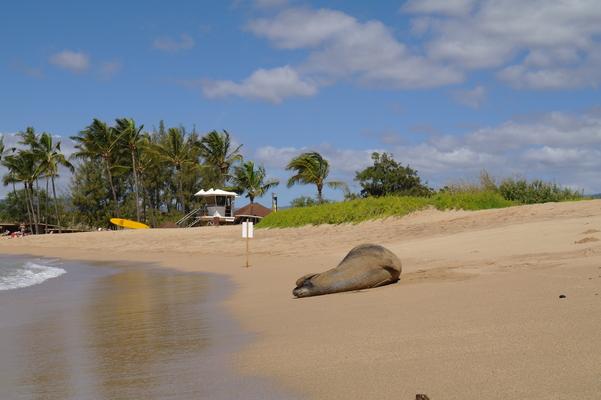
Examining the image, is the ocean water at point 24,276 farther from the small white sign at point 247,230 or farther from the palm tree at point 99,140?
the palm tree at point 99,140

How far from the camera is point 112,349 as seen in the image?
6.39 m

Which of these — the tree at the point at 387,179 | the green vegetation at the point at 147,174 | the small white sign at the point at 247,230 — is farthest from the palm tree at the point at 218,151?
the small white sign at the point at 247,230

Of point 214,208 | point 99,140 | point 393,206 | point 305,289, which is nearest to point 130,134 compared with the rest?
point 99,140

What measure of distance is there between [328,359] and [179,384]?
1.14 metres

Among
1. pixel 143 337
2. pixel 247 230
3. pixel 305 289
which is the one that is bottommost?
pixel 143 337

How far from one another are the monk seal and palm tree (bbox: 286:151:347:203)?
37.9 m

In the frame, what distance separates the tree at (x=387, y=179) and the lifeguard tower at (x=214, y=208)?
12818 mm

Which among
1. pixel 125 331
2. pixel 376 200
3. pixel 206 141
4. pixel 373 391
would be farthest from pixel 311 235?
pixel 206 141

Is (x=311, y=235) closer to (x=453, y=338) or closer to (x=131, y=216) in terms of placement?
(x=453, y=338)

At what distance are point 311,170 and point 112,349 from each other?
136 feet

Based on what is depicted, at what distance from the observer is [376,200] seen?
25922 millimetres

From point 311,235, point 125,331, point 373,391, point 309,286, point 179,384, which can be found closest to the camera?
point 373,391

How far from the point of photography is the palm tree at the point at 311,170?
47875 mm

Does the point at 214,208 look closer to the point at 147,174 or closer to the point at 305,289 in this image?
the point at 147,174
